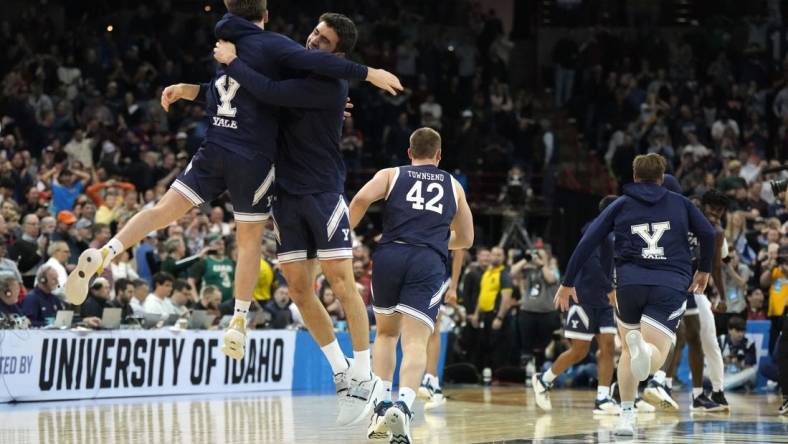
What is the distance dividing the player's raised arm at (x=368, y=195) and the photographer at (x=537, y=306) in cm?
995

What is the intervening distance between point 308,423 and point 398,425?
3.18m

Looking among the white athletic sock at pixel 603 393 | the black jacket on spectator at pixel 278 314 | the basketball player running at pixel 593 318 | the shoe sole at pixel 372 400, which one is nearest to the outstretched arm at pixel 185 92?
the shoe sole at pixel 372 400

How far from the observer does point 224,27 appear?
28.6ft

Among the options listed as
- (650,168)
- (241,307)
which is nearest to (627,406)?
(650,168)

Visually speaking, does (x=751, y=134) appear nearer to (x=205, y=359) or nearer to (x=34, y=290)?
(x=205, y=359)

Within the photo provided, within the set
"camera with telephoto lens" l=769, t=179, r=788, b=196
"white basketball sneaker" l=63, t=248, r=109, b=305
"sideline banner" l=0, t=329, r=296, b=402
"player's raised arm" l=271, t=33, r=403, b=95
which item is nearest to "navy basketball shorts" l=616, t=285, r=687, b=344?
"camera with telephoto lens" l=769, t=179, r=788, b=196

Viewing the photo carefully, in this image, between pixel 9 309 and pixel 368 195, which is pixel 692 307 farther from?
pixel 9 309

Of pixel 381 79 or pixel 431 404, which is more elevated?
pixel 381 79

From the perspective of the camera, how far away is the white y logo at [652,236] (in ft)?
34.8

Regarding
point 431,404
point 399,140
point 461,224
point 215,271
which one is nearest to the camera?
point 461,224

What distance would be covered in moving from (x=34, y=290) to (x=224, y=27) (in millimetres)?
7380

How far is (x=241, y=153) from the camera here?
8.59 metres

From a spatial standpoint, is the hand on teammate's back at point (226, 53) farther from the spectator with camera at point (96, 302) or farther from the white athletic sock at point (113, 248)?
the spectator with camera at point (96, 302)

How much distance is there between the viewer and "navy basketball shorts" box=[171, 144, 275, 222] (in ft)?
28.2
